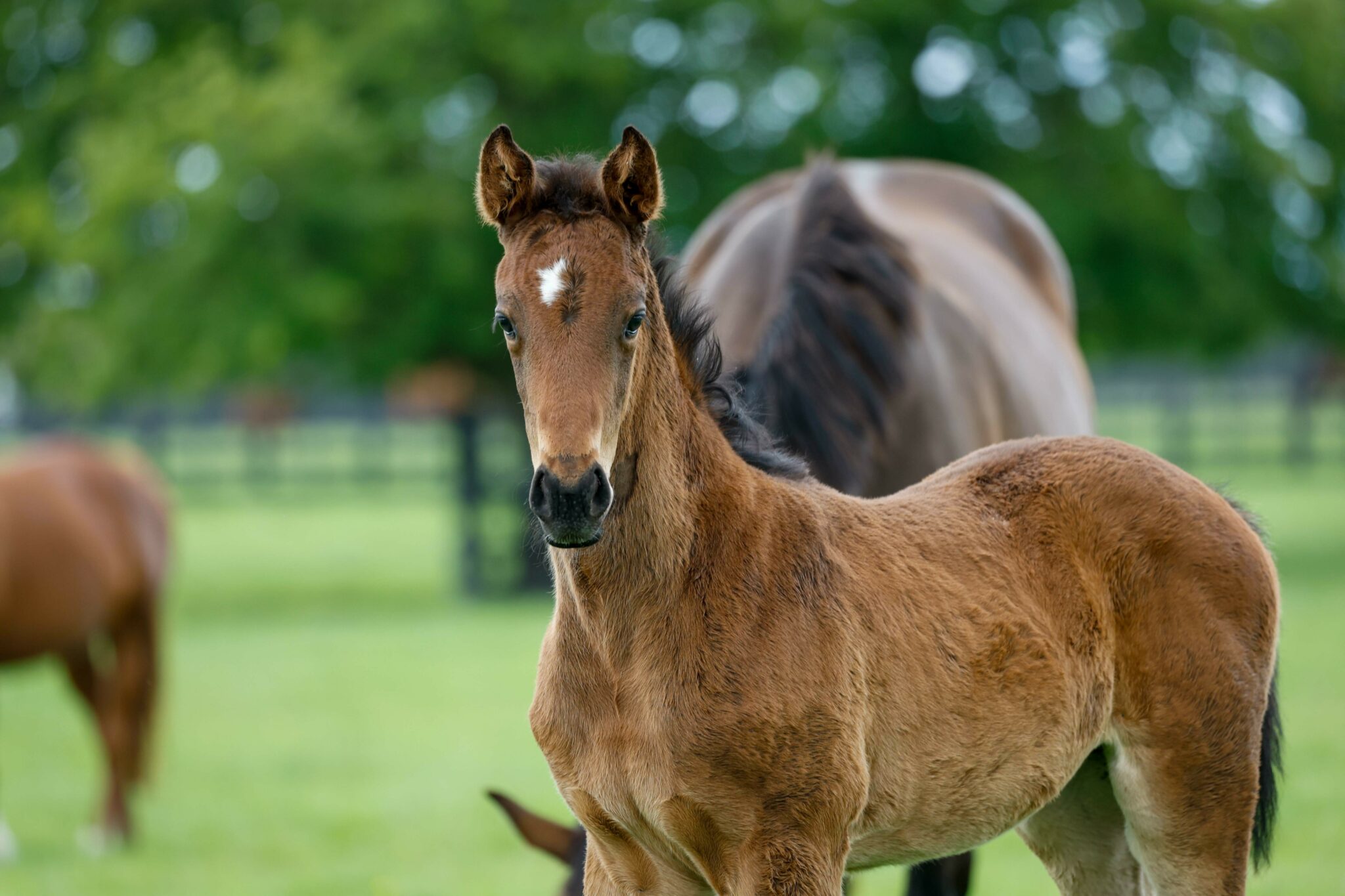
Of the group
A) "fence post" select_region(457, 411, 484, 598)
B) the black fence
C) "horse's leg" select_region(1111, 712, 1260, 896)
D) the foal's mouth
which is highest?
the foal's mouth

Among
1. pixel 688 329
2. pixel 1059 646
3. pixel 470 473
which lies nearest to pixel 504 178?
pixel 688 329

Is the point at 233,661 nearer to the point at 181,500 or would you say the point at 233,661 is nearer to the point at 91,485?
the point at 91,485

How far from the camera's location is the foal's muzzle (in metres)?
2.26

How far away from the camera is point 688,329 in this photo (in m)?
2.82

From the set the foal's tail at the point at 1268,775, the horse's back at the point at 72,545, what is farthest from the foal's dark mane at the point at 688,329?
the horse's back at the point at 72,545

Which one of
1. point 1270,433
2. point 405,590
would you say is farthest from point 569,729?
point 1270,433

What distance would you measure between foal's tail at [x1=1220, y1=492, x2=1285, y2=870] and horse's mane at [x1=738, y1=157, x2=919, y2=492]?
1138mm

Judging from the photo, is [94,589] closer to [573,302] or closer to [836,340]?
[836,340]

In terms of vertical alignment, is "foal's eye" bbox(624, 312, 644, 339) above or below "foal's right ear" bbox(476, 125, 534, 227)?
below

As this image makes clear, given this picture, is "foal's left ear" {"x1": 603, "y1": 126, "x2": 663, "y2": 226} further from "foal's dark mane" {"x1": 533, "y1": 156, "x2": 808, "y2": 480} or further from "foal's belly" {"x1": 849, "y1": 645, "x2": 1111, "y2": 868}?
"foal's belly" {"x1": 849, "y1": 645, "x2": 1111, "y2": 868}

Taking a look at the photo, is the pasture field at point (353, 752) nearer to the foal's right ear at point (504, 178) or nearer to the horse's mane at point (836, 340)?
the horse's mane at point (836, 340)

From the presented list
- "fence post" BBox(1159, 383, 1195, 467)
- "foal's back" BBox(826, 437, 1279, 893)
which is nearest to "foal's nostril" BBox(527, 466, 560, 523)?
"foal's back" BBox(826, 437, 1279, 893)

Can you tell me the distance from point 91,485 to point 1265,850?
687cm

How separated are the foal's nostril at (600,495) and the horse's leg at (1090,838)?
1.28m
